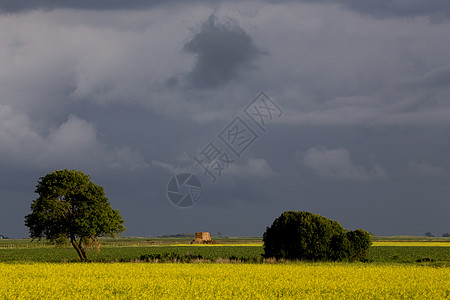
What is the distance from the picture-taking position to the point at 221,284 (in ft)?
107

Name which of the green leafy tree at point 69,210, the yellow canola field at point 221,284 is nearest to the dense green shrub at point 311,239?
the yellow canola field at point 221,284

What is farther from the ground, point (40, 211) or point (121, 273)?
point (40, 211)

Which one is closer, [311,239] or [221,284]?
[221,284]

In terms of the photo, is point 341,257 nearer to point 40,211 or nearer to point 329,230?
point 329,230

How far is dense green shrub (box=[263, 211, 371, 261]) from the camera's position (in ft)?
190

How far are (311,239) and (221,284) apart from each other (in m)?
27.6

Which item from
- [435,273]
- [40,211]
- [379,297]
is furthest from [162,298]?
[40,211]

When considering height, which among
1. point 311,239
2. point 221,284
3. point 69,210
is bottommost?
point 221,284

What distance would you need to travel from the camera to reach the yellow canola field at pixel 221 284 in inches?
1137

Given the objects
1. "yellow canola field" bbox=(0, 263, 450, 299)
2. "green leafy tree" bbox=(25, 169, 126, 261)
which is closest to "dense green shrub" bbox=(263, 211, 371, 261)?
"yellow canola field" bbox=(0, 263, 450, 299)

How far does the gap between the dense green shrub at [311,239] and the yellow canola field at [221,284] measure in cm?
1403

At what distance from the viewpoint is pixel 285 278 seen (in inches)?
1459

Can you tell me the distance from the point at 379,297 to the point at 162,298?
12.1 meters

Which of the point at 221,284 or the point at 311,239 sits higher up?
the point at 311,239
